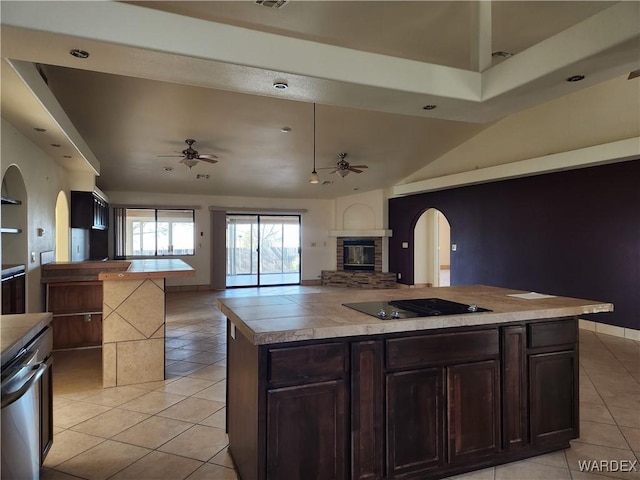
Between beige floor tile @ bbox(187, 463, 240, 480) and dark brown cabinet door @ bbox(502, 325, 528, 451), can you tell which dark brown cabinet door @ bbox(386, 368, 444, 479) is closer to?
dark brown cabinet door @ bbox(502, 325, 528, 451)

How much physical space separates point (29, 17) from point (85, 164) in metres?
4.07

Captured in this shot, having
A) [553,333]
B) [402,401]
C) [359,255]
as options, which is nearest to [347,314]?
[402,401]

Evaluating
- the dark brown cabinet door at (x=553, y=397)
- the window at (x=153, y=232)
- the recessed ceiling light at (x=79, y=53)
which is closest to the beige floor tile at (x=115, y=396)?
the recessed ceiling light at (x=79, y=53)

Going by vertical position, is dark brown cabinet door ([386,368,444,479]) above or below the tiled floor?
above

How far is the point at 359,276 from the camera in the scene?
34.5ft

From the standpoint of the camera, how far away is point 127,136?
6.07 m

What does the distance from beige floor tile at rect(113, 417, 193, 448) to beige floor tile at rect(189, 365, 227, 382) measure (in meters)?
0.85

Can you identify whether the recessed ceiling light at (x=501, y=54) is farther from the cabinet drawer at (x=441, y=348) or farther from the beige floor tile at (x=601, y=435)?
the beige floor tile at (x=601, y=435)

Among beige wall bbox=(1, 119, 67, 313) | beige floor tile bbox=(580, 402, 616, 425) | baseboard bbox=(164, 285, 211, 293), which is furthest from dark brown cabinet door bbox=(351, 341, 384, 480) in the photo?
baseboard bbox=(164, 285, 211, 293)

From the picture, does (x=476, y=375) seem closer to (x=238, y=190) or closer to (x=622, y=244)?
(x=622, y=244)

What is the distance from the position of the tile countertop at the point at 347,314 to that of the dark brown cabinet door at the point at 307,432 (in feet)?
0.90

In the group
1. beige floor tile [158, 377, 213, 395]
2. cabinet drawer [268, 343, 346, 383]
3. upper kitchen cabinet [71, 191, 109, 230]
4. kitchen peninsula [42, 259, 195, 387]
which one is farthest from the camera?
upper kitchen cabinet [71, 191, 109, 230]

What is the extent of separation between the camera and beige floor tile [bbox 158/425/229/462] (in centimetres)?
241

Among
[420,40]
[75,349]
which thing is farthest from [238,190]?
[420,40]
